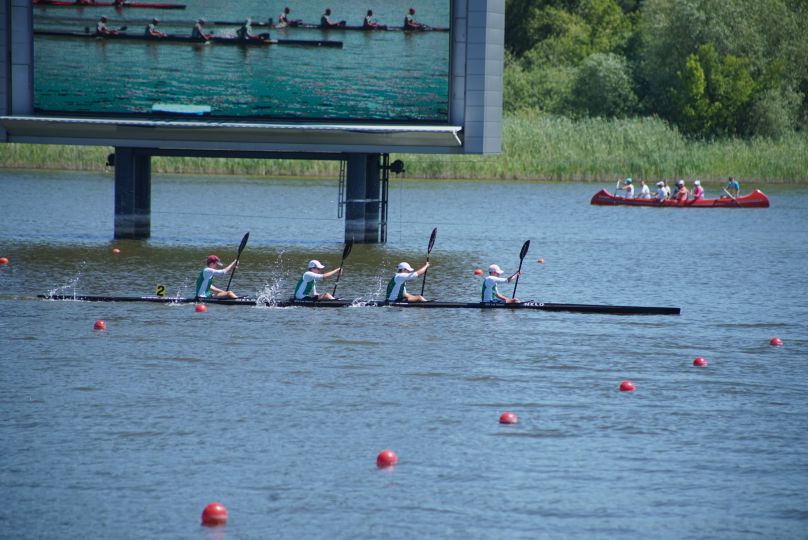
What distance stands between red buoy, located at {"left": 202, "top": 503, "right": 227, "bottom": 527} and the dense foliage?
6272 centimetres

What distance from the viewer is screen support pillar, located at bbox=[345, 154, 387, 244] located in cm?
3719

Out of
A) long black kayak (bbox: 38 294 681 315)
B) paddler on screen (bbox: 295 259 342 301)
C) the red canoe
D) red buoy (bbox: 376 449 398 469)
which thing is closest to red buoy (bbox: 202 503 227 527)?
red buoy (bbox: 376 449 398 469)

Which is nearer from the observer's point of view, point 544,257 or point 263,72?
point 263,72

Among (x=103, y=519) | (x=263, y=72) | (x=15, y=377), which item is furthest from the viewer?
(x=263, y=72)

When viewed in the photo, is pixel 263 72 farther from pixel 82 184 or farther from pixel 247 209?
pixel 82 184

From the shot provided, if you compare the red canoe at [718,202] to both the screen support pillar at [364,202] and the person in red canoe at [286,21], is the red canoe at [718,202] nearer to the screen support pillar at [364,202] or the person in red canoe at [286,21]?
Result: the screen support pillar at [364,202]

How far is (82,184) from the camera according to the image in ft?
196

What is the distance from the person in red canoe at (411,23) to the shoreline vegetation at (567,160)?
26345 mm

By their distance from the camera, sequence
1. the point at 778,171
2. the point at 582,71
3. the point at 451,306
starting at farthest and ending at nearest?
the point at 582,71, the point at 778,171, the point at 451,306

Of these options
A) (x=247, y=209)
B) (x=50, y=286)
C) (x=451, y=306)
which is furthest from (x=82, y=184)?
(x=451, y=306)

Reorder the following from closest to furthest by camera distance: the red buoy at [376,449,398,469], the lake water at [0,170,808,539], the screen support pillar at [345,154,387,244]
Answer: the lake water at [0,170,808,539] < the red buoy at [376,449,398,469] < the screen support pillar at [345,154,387,244]

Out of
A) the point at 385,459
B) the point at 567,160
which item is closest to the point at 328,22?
the point at 385,459

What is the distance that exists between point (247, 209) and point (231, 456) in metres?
35.3

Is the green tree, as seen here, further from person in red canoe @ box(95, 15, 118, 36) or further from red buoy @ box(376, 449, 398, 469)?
red buoy @ box(376, 449, 398, 469)
